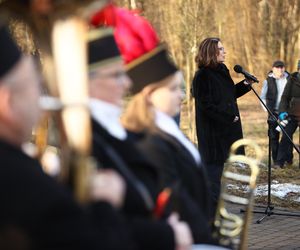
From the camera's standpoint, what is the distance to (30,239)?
176 cm

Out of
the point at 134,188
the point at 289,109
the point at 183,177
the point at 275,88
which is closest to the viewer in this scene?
the point at 134,188

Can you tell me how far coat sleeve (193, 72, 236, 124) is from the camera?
7180 mm

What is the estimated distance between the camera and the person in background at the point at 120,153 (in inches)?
90.4

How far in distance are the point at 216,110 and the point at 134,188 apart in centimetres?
491

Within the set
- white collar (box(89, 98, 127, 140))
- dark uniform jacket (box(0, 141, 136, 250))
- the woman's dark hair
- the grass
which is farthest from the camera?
the grass

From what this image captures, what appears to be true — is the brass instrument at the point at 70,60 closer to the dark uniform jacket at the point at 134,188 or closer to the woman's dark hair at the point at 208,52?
the dark uniform jacket at the point at 134,188

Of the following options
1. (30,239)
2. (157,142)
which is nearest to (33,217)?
(30,239)

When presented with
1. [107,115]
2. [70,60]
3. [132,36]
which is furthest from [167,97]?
[70,60]

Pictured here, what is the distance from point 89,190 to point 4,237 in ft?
0.85

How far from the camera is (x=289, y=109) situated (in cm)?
1124

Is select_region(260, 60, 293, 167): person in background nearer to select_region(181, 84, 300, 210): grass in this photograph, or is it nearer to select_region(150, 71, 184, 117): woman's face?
select_region(181, 84, 300, 210): grass

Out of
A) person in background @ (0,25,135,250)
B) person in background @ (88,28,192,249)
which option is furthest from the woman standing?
person in background @ (0,25,135,250)

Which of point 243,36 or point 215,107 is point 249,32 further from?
point 215,107

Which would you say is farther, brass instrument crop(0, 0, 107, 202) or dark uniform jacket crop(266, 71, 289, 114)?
dark uniform jacket crop(266, 71, 289, 114)
